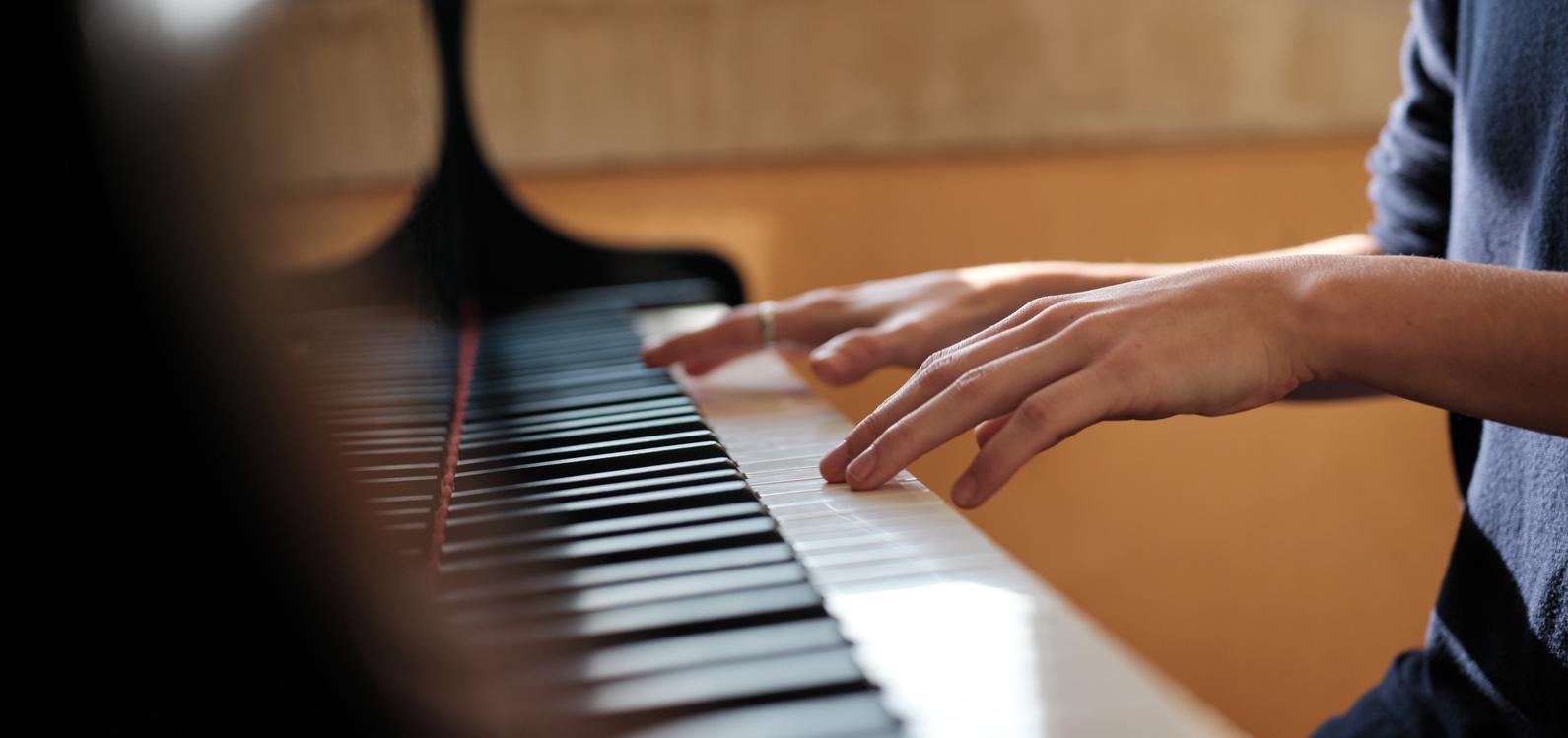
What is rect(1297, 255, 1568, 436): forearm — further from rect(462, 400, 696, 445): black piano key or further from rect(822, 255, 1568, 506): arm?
rect(462, 400, 696, 445): black piano key

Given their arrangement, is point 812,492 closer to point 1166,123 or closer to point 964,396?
point 964,396

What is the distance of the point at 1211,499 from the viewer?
7.41 ft

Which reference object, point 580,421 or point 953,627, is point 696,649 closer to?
point 953,627

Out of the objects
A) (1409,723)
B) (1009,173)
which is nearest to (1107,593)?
(1009,173)

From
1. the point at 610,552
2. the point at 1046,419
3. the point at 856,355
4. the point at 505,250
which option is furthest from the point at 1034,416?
the point at 505,250

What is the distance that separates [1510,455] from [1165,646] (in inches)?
58.5

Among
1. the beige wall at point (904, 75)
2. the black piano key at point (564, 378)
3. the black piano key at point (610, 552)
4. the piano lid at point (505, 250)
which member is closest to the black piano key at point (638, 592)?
the black piano key at point (610, 552)

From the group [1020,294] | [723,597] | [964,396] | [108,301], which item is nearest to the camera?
[108,301]

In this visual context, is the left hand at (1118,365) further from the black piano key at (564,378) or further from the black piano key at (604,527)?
the black piano key at (564,378)

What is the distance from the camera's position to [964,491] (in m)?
0.61

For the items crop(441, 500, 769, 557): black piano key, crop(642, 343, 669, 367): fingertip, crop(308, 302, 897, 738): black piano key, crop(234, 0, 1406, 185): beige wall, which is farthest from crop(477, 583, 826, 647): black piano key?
crop(234, 0, 1406, 185): beige wall

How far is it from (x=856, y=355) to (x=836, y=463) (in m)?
0.22

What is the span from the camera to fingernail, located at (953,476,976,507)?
0.60m

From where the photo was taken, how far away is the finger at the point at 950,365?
2.07ft
